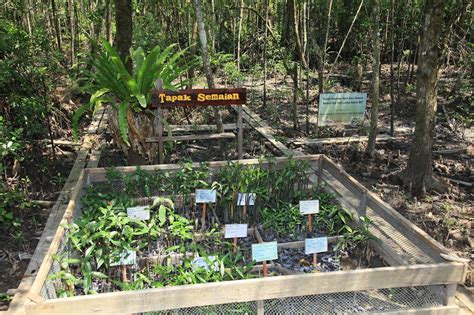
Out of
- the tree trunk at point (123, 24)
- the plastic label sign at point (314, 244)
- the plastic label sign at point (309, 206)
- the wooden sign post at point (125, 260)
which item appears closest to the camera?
the wooden sign post at point (125, 260)

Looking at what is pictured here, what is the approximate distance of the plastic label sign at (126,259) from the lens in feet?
8.96

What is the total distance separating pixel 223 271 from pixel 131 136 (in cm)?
230

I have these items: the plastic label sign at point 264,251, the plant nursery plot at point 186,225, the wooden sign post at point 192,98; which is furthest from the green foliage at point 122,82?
the plastic label sign at point 264,251

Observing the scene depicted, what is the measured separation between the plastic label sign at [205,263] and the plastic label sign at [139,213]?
1.99 ft

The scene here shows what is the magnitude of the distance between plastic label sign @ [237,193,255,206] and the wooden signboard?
1.15 m

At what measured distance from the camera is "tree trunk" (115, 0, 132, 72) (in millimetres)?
5414

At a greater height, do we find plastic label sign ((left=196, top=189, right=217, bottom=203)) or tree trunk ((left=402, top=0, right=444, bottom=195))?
tree trunk ((left=402, top=0, right=444, bottom=195))

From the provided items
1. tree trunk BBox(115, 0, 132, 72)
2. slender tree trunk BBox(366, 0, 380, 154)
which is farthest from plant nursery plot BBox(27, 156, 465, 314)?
tree trunk BBox(115, 0, 132, 72)

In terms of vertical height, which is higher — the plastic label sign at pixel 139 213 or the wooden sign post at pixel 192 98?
the wooden sign post at pixel 192 98

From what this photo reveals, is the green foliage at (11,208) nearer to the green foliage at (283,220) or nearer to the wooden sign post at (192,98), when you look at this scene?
the wooden sign post at (192,98)

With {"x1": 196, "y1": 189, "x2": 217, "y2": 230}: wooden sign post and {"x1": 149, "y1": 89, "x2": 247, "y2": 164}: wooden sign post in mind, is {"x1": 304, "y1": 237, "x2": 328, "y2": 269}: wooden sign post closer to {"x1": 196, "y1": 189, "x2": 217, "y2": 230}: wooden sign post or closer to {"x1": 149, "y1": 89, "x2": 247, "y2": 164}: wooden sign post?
Result: {"x1": 196, "y1": 189, "x2": 217, "y2": 230}: wooden sign post

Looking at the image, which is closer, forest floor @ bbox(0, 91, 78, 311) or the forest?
the forest

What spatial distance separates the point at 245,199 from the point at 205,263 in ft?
2.81

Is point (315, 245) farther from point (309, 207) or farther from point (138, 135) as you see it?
point (138, 135)
